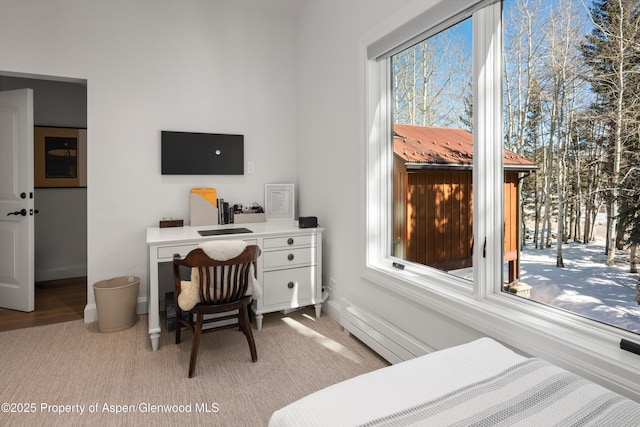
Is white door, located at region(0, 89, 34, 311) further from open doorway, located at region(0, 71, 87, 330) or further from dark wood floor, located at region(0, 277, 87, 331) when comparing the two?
open doorway, located at region(0, 71, 87, 330)

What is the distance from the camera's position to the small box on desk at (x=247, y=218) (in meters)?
3.38

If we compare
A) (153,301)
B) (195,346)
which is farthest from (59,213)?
(195,346)

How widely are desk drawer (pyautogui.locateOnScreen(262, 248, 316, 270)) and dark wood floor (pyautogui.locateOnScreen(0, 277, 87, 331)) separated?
1.76 meters

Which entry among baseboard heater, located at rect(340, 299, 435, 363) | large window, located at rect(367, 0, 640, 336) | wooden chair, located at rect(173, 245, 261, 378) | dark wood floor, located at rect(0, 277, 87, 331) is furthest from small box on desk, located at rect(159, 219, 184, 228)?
large window, located at rect(367, 0, 640, 336)

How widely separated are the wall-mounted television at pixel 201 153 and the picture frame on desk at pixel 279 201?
342 mm

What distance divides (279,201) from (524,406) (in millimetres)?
2876

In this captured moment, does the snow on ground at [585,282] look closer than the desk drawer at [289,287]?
Yes

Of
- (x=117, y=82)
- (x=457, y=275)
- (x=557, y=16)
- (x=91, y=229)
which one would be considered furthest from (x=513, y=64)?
(x=91, y=229)

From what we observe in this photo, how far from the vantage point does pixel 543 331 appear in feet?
4.76

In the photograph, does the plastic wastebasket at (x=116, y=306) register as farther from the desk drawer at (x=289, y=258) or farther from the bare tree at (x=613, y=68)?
the bare tree at (x=613, y=68)

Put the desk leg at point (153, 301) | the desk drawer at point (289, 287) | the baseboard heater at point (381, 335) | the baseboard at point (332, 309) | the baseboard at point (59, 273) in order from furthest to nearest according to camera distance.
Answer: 1. the baseboard at point (59, 273)
2. the baseboard at point (332, 309)
3. the desk drawer at point (289, 287)
4. the desk leg at point (153, 301)
5. the baseboard heater at point (381, 335)

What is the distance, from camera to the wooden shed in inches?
70.3

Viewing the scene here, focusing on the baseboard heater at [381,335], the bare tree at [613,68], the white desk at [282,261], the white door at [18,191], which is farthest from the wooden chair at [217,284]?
the white door at [18,191]

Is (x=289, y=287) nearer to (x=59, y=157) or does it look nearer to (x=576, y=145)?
(x=576, y=145)
